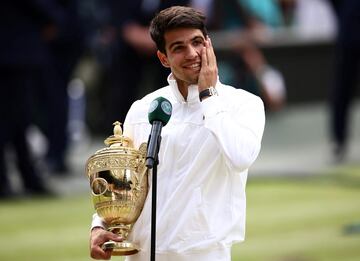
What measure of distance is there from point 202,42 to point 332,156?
30.0 ft

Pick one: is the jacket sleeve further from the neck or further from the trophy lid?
the trophy lid

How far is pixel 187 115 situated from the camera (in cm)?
537

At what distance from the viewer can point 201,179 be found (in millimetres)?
5301

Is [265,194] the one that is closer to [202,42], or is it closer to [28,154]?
[28,154]

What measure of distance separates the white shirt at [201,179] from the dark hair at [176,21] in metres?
0.21

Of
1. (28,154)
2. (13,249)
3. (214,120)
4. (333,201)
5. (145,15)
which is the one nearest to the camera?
(214,120)

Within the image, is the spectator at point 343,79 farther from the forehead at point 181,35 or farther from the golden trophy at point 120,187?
the golden trophy at point 120,187

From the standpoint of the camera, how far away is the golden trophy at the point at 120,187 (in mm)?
5238

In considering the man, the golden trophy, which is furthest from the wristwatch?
the golden trophy

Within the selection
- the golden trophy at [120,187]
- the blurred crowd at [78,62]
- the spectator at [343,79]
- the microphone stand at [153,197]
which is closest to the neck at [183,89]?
the golden trophy at [120,187]

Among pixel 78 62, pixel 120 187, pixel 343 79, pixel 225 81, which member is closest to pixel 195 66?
pixel 120 187

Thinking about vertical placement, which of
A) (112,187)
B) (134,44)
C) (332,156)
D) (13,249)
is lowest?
(112,187)

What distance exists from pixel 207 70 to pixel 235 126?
25 centimetres

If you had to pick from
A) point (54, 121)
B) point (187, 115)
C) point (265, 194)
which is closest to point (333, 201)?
point (265, 194)
